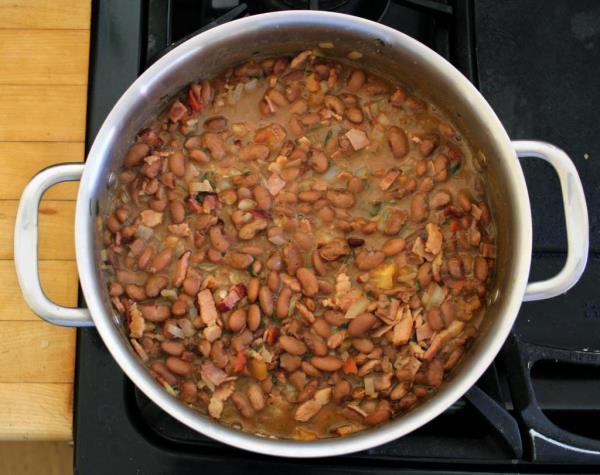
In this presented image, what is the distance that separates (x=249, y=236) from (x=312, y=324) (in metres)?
0.15

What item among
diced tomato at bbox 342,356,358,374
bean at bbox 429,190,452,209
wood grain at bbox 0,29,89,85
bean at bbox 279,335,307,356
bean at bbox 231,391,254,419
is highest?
wood grain at bbox 0,29,89,85

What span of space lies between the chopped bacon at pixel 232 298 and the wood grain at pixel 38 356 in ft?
0.86

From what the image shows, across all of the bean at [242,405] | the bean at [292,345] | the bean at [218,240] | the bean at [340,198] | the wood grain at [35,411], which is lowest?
the wood grain at [35,411]

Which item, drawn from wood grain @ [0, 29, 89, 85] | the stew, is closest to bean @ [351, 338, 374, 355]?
the stew

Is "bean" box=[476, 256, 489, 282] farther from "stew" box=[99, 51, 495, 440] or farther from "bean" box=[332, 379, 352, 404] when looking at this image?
"bean" box=[332, 379, 352, 404]

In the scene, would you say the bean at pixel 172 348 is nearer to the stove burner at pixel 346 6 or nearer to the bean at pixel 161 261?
the bean at pixel 161 261

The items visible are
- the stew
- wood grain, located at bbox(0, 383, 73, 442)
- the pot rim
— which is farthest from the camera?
wood grain, located at bbox(0, 383, 73, 442)

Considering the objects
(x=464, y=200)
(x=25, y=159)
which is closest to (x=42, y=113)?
(x=25, y=159)

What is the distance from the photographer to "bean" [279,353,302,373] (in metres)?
0.92

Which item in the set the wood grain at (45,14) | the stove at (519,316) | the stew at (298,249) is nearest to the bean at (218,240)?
the stew at (298,249)

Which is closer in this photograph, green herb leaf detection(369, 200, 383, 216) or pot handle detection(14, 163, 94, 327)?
pot handle detection(14, 163, 94, 327)

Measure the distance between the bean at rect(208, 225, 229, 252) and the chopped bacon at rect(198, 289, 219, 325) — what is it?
0.06m

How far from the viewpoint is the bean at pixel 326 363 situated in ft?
2.98

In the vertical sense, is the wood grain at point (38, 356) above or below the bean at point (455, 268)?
below
